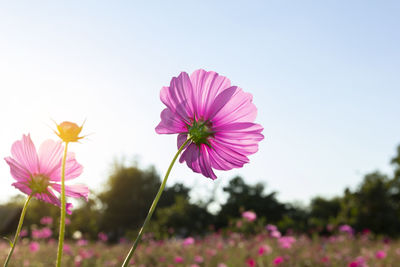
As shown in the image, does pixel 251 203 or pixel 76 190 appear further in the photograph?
pixel 251 203

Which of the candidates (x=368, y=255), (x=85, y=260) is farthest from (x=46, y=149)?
(x=368, y=255)

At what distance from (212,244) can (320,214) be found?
32.8ft

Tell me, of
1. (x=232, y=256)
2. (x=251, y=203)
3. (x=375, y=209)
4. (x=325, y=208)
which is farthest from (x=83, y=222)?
(x=375, y=209)

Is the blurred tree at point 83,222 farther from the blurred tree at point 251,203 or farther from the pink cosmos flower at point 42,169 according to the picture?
the pink cosmos flower at point 42,169

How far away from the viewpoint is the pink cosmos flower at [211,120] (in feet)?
2.07

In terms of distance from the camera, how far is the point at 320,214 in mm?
15352

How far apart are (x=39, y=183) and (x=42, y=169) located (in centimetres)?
3

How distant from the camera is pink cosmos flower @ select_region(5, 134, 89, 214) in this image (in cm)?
61

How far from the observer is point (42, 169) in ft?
2.08

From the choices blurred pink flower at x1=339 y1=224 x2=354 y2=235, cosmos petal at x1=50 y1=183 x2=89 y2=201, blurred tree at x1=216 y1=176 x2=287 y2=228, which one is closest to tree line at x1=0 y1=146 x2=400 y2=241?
blurred tree at x1=216 y1=176 x2=287 y2=228

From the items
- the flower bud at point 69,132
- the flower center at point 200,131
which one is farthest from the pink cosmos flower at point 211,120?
the flower bud at point 69,132

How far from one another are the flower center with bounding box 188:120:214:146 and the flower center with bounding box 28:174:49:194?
0.23m

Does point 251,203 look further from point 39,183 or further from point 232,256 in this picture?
point 39,183

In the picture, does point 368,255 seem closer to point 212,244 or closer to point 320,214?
point 212,244
